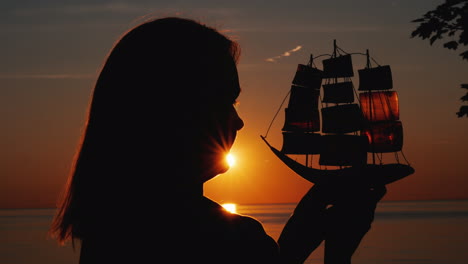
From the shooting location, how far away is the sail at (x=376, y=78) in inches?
1887

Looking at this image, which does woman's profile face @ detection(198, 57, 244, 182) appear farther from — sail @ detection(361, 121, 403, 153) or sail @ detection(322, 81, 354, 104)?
sail @ detection(322, 81, 354, 104)

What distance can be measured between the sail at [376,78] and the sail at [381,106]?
579 millimetres

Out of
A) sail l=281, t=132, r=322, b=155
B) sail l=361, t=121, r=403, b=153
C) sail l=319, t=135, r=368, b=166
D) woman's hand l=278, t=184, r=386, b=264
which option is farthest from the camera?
sail l=281, t=132, r=322, b=155

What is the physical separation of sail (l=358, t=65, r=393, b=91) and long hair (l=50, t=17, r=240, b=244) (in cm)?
4667

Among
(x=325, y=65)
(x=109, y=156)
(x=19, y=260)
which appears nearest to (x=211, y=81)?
(x=109, y=156)

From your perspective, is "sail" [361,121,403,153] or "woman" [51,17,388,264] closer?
"woman" [51,17,388,264]

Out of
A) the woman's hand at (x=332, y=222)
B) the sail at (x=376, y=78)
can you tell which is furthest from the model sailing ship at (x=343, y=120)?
the woman's hand at (x=332, y=222)

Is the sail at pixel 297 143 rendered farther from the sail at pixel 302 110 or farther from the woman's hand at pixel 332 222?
the woman's hand at pixel 332 222

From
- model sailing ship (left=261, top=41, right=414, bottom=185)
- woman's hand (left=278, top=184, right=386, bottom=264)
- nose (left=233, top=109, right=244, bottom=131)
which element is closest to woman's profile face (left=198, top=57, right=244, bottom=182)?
nose (left=233, top=109, right=244, bottom=131)

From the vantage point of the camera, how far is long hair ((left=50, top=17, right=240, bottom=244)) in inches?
68.2

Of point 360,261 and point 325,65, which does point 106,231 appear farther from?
point 360,261

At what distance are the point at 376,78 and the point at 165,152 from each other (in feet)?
158

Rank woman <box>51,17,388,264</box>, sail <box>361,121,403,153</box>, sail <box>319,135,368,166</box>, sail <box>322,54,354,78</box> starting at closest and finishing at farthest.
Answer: woman <box>51,17,388,264</box>
sail <box>361,121,403,153</box>
sail <box>319,135,368,166</box>
sail <box>322,54,354,78</box>

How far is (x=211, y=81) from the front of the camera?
1.75 metres
